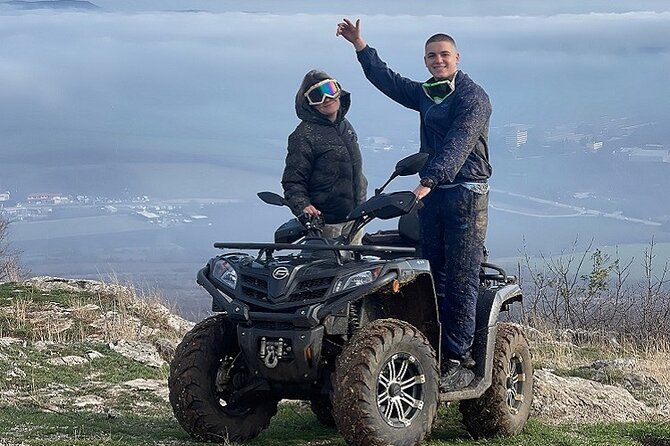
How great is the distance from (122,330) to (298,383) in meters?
7.41

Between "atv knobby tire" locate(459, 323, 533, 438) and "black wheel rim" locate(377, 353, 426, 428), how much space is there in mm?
1343

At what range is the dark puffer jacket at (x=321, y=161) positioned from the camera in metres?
8.33

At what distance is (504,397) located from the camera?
26.1ft

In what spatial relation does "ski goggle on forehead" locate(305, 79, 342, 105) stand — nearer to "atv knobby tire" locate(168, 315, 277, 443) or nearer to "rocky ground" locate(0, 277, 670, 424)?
"atv knobby tire" locate(168, 315, 277, 443)

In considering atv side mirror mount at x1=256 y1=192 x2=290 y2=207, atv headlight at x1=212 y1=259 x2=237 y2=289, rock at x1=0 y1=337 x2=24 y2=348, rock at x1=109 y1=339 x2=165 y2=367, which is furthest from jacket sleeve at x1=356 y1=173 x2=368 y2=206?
rock at x1=0 y1=337 x2=24 y2=348

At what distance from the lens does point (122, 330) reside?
13633mm

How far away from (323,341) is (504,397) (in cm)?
198

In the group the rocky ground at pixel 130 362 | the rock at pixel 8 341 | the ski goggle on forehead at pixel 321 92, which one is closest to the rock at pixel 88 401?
the rocky ground at pixel 130 362

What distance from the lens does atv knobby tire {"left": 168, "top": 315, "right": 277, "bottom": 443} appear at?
22.6 feet

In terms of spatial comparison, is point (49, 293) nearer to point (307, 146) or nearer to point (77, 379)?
point (77, 379)

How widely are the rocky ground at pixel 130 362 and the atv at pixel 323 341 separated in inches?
84.0

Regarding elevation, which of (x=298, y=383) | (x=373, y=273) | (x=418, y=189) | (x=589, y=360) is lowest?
(x=589, y=360)

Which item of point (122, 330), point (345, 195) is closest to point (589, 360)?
point (122, 330)

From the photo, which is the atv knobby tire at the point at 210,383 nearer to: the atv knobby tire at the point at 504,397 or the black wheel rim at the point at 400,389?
the black wheel rim at the point at 400,389
